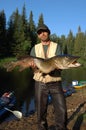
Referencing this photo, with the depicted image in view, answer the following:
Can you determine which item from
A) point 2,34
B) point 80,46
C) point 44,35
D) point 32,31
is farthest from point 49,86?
point 80,46

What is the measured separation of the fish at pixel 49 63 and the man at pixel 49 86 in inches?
13.7

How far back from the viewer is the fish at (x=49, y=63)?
6.65m

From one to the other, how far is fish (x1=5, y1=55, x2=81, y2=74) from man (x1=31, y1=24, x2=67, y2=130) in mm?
348

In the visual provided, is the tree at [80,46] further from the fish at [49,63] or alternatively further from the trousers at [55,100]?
the fish at [49,63]

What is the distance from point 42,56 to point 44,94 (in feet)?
3.34

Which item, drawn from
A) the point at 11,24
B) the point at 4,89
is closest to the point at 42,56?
the point at 4,89

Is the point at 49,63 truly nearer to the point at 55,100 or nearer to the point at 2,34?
the point at 55,100

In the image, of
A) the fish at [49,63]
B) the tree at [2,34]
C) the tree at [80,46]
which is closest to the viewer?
the fish at [49,63]

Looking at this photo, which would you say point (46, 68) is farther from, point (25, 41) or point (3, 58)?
point (25, 41)

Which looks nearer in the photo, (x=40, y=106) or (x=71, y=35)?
(x=40, y=106)

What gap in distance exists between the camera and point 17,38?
8419 cm

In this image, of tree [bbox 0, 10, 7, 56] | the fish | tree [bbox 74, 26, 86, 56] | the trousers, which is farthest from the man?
tree [bbox 74, 26, 86, 56]

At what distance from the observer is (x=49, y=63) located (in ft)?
22.8

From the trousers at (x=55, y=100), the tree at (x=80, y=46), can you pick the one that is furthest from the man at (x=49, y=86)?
the tree at (x=80, y=46)
